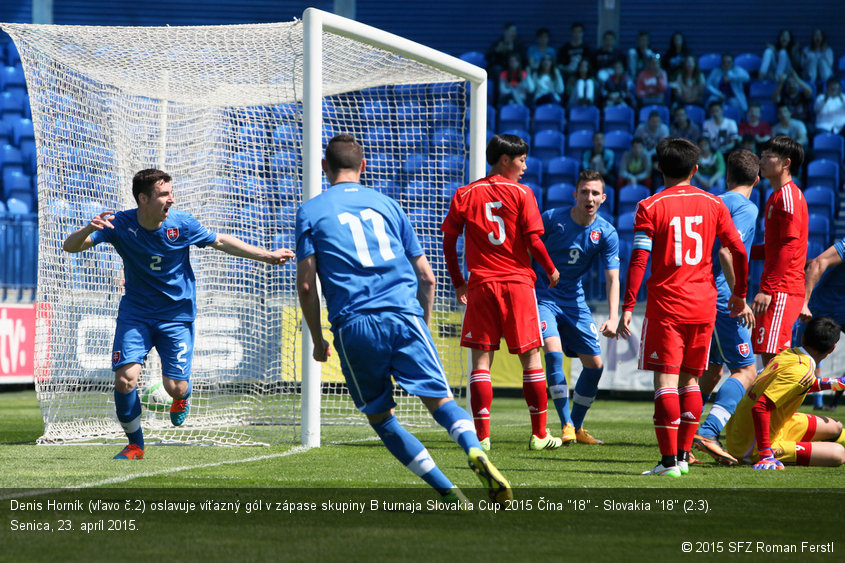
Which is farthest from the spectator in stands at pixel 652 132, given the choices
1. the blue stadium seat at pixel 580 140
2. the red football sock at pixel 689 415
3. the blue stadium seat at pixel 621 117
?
the red football sock at pixel 689 415

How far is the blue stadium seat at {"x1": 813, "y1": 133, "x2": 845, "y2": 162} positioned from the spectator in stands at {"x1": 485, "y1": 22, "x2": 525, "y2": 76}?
5249 mm

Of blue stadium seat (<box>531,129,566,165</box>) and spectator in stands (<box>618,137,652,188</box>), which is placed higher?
blue stadium seat (<box>531,129,566,165</box>)

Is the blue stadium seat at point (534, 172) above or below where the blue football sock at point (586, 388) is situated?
above

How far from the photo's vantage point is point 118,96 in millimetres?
8812

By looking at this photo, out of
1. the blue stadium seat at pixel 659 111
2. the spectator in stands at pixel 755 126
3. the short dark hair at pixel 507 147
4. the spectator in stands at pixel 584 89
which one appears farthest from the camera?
the spectator in stands at pixel 584 89

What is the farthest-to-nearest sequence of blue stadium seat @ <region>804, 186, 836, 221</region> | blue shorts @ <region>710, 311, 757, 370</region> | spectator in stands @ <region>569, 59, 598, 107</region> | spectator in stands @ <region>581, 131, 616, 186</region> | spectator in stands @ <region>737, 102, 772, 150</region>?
spectator in stands @ <region>569, 59, 598, 107</region> < spectator in stands @ <region>581, 131, 616, 186</region> < spectator in stands @ <region>737, 102, 772, 150</region> < blue stadium seat @ <region>804, 186, 836, 221</region> < blue shorts @ <region>710, 311, 757, 370</region>

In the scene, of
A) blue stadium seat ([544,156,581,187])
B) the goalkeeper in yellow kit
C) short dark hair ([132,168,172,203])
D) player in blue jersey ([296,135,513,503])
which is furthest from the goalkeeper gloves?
blue stadium seat ([544,156,581,187])

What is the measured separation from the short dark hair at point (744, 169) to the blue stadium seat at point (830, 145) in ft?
32.5

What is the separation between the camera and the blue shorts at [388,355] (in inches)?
171

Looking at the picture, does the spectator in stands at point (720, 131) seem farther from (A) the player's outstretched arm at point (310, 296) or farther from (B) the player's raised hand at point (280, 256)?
(A) the player's outstretched arm at point (310, 296)

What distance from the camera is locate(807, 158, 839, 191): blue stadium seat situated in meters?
15.2

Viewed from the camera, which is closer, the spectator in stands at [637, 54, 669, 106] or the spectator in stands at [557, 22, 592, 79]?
the spectator in stands at [637, 54, 669, 106]

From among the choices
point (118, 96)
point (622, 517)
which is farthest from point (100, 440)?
point (622, 517)

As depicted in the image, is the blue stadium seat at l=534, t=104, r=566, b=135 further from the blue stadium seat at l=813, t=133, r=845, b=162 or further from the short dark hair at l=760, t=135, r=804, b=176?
the short dark hair at l=760, t=135, r=804, b=176
